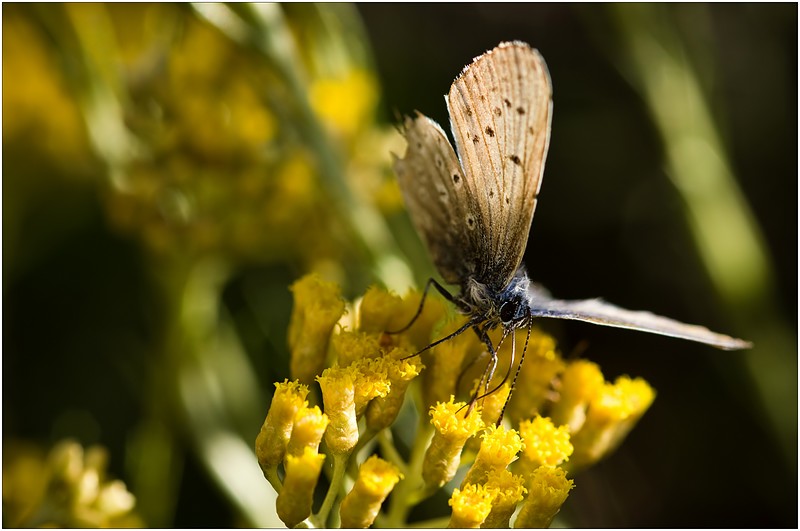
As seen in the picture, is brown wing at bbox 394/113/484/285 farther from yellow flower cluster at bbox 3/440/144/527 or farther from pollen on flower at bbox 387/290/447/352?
yellow flower cluster at bbox 3/440/144/527

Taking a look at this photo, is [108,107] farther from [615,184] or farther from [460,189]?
[615,184]

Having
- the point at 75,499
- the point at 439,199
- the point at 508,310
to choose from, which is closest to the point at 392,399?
the point at 508,310

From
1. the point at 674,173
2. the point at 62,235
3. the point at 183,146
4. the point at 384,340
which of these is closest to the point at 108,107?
the point at 183,146

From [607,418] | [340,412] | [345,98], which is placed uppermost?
[345,98]

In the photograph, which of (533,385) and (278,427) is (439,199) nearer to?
(533,385)

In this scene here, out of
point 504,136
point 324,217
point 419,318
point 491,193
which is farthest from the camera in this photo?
point 324,217

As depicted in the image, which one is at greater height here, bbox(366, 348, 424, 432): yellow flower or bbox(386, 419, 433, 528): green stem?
bbox(366, 348, 424, 432): yellow flower

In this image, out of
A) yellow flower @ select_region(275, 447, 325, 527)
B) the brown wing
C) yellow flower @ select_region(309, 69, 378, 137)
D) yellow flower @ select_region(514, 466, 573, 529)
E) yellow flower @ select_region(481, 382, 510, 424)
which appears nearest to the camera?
yellow flower @ select_region(275, 447, 325, 527)

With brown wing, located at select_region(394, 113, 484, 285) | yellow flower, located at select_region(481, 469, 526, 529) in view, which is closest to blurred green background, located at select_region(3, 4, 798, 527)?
brown wing, located at select_region(394, 113, 484, 285)
